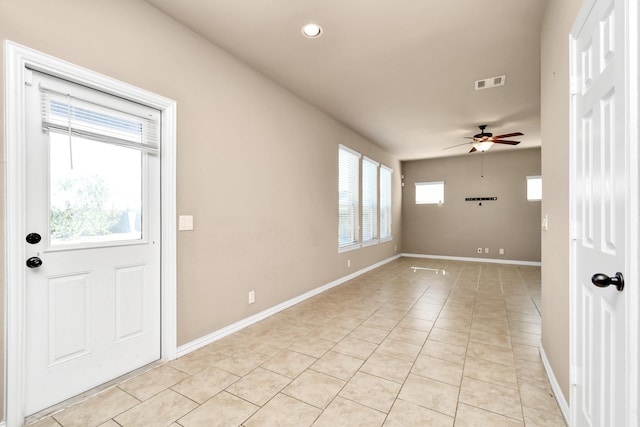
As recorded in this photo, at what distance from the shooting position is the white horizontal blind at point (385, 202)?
724 centimetres

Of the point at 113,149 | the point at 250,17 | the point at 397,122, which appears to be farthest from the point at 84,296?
the point at 397,122

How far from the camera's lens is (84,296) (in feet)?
6.52

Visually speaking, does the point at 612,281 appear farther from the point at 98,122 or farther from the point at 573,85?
the point at 98,122

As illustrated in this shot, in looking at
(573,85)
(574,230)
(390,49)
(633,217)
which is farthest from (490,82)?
(633,217)

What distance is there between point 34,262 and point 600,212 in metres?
2.96

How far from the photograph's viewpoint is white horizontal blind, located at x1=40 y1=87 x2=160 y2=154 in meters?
1.83

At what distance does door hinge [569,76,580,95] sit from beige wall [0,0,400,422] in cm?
269

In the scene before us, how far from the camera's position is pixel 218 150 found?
2.87 metres

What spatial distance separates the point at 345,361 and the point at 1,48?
3.03 meters

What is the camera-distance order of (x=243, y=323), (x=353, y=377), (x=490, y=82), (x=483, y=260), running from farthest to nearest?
(x=483, y=260)
(x=490, y=82)
(x=243, y=323)
(x=353, y=377)

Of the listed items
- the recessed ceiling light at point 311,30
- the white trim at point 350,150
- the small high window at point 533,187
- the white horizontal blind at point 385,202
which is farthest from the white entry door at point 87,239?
the small high window at point 533,187

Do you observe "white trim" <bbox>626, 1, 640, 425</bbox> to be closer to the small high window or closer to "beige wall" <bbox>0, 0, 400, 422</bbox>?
"beige wall" <bbox>0, 0, 400, 422</bbox>

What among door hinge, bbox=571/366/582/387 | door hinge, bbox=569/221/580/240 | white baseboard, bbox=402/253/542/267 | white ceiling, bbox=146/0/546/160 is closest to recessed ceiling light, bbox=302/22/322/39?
white ceiling, bbox=146/0/546/160

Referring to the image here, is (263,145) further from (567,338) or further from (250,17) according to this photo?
(567,338)
